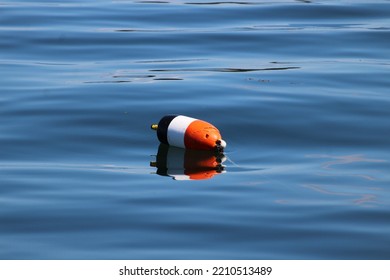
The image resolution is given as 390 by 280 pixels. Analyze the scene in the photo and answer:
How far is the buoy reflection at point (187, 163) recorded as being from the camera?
8.36 m

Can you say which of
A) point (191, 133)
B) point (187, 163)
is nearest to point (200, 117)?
point (191, 133)

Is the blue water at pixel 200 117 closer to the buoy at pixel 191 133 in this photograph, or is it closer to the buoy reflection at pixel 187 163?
the buoy reflection at pixel 187 163

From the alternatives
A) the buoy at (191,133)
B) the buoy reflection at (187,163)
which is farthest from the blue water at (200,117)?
the buoy at (191,133)

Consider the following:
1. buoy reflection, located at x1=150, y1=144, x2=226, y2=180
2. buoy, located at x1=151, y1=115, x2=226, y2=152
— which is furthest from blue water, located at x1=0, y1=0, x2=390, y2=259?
buoy, located at x1=151, y1=115, x2=226, y2=152

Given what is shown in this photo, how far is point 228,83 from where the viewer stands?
37.3 ft

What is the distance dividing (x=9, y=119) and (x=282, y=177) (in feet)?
9.53

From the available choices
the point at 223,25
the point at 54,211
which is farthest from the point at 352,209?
the point at 223,25

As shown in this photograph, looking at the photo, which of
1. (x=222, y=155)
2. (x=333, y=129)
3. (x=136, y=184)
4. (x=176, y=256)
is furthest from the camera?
(x=333, y=129)

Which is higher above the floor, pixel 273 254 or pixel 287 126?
pixel 287 126

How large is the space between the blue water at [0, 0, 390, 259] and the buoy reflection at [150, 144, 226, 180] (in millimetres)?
33

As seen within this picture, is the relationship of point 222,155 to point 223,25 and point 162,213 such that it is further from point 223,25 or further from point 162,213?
point 223,25

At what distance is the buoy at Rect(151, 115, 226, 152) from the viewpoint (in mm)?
8773

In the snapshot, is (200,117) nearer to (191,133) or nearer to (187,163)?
(191,133)

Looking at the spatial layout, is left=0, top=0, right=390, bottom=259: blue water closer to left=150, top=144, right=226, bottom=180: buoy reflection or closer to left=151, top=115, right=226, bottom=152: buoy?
left=150, top=144, right=226, bottom=180: buoy reflection
